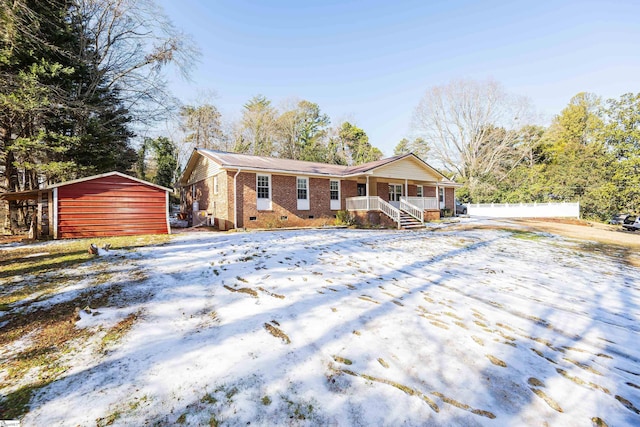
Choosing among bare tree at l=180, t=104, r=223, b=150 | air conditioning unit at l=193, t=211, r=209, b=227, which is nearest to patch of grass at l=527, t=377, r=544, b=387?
air conditioning unit at l=193, t=211, r=209, b=227

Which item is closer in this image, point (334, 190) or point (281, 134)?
point (334, 190)

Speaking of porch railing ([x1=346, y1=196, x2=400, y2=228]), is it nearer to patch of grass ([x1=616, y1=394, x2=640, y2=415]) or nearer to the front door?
the front door

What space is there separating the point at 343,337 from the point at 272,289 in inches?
70.5

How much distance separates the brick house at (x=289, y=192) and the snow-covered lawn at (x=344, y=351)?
8623 millimetres

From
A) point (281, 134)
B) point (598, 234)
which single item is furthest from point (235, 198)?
point (281, 134)

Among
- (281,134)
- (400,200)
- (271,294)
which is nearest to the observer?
(271,294)

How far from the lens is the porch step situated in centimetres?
1582

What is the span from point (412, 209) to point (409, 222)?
6.36ft

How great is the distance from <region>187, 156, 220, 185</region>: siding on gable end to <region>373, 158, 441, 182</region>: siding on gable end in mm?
9909

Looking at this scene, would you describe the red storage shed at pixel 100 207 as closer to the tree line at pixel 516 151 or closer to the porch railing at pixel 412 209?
the porch railing at pixel 412 209

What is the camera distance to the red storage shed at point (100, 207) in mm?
9859

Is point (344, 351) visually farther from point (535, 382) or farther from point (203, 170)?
point (203, 170)

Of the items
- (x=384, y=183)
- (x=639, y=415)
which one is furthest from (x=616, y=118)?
(x=639, y=415)

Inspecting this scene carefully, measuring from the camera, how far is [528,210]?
25.9 meters
